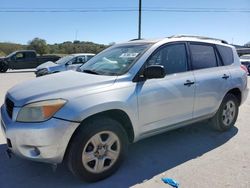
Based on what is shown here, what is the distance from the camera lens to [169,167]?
3.63m

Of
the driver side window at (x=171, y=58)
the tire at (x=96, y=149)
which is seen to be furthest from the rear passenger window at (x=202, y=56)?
the tire at (x=96, y=149)

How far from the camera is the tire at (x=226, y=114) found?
4.90 metres

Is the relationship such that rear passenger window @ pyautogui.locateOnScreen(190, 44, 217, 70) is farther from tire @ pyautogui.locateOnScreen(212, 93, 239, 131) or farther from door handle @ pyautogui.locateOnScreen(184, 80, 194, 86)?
tire @ pyautogui.locateOnScreen(212, 93, 239, 131)

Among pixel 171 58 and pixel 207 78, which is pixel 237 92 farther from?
pixel 171 58

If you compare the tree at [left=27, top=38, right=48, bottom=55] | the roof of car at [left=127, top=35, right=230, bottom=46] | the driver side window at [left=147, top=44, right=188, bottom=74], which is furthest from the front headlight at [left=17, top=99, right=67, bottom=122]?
the tree at [left=27, top=38, right=48, bottom=55]

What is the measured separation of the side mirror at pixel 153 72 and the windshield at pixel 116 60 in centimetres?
26

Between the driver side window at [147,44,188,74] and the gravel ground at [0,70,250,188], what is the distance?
1313mm

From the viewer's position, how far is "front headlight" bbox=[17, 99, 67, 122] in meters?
2.83

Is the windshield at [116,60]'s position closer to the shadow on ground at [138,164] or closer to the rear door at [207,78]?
the rear door at [207,78]

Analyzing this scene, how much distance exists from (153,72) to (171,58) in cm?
71

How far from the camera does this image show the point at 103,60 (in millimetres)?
4230

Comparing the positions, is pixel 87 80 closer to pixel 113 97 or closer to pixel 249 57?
pixel 113 97

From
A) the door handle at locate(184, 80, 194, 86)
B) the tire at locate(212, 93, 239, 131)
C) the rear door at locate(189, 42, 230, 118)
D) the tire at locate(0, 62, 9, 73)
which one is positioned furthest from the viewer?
the tire at locate(0, 62, 9, 73)

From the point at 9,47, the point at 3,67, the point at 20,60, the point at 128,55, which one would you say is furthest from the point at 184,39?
the point at 9,47
